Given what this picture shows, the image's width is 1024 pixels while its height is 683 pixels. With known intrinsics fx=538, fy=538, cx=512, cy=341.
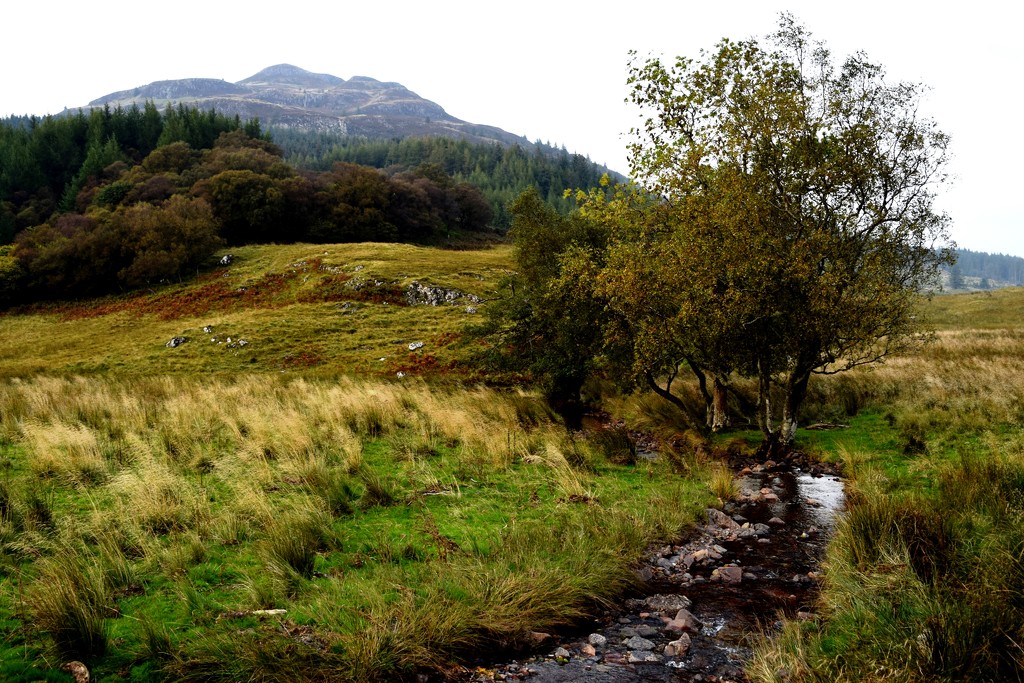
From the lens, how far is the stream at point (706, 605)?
224 inches

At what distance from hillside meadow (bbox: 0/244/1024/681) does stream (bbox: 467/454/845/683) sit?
35 centimetres

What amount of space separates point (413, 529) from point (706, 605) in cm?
435

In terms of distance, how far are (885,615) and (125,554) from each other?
8.84 m

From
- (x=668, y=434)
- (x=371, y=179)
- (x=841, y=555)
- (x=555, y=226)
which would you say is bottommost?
(x=668, y=434)

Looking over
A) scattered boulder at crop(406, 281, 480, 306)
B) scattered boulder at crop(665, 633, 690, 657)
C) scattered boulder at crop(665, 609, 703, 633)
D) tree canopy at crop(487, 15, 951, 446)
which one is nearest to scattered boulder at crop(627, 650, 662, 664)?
scattered boulder at crop(665, 633, 690, 657)

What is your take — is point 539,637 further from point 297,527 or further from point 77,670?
point 77,670

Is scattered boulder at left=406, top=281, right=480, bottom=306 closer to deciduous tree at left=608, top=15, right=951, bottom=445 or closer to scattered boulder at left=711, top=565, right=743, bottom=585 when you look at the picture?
deciduous tree at left=608, top=15, right=951, bottom=445

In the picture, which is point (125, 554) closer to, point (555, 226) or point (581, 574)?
point (581, 574)

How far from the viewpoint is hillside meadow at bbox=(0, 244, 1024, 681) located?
16.5ft

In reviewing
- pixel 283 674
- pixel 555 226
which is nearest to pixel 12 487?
pixel 283 674

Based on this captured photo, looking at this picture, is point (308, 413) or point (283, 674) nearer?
point (283, 674)

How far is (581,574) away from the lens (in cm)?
722

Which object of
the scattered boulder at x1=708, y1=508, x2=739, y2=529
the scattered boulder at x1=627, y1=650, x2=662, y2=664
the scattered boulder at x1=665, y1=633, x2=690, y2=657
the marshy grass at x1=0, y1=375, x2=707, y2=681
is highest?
the marshy grass at x1=0, y1=375, x2=707, y2=681

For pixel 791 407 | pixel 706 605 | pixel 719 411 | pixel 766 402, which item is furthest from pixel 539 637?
pixel 719 411
